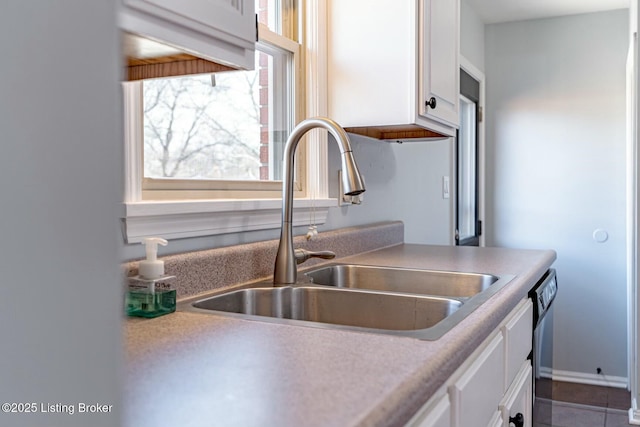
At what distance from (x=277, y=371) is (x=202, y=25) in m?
0.58

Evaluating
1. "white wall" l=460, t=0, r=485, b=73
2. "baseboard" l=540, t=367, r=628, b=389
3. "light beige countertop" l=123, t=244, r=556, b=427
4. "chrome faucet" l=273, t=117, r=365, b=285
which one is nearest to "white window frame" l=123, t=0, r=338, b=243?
"chrome faucet" l=273, t=117, r=365, b=285

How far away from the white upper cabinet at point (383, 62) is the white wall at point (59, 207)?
60.5 inches

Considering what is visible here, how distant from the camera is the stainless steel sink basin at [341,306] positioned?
1.17m

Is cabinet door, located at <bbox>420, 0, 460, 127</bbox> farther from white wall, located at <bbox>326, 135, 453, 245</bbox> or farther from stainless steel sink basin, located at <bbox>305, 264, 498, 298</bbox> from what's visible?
stainless steel sink basin, located at <bbox>305, 264, 498, 298</bbox>

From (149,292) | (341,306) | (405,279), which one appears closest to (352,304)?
(341,306)

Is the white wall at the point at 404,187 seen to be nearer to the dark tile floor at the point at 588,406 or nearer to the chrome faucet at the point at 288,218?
the chrome faucet at the point at 288,218

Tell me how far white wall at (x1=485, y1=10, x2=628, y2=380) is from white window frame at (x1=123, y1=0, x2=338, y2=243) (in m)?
2.42

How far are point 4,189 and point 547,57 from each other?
3.98 meters

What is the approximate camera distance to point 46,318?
0.24 meters

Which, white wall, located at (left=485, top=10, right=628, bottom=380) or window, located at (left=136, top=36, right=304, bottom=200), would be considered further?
white wall, located at (left=485, top=10, right=628, bottom=380)

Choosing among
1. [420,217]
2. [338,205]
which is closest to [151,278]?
[338,205]

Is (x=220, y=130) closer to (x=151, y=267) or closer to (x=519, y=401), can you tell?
(x=151, y=267)

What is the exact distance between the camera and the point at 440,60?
6.20ft

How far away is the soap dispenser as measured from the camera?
3.14 feet
